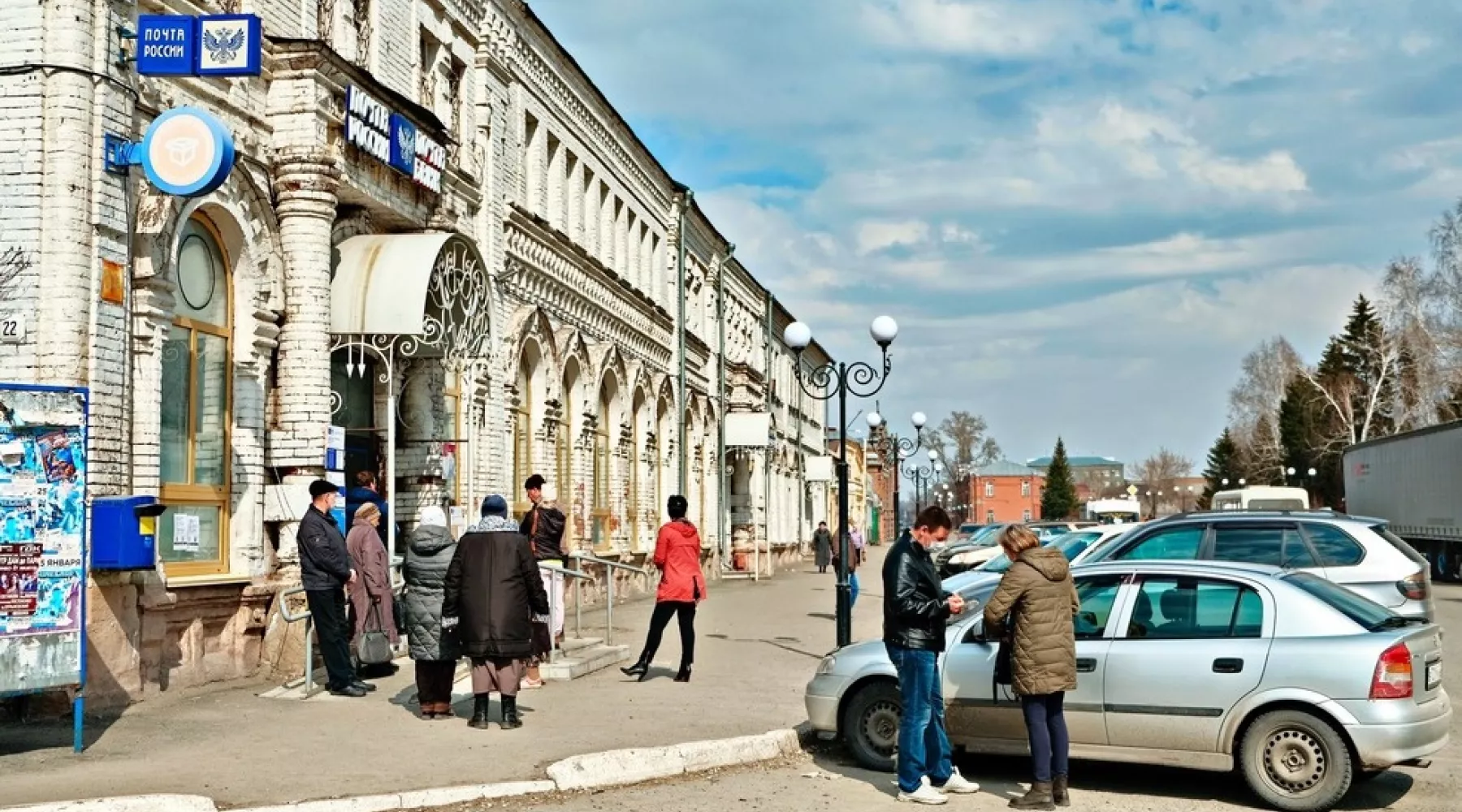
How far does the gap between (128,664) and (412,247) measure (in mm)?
5498

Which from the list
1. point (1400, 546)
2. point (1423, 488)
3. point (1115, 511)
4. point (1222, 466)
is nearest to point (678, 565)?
point (1400, 546)

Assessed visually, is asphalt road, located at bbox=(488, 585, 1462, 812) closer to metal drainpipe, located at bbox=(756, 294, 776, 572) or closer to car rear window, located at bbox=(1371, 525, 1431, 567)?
car rear window, located at bbox=(1371, 525, 1431, 567)

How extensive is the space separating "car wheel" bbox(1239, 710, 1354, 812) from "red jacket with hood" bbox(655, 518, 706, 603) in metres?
6.34

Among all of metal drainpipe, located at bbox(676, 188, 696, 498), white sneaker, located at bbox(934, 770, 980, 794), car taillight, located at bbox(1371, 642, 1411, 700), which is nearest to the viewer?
Result: car taillight, located at bbox(1371, 642, 1411, 700)

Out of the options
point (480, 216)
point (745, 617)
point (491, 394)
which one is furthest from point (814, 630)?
point (480, 216)

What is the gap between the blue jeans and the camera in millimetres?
8922

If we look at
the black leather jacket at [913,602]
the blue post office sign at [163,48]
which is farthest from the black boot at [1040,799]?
the blue post office sign at [163,48]

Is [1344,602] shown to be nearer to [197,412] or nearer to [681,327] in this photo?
[197,412]

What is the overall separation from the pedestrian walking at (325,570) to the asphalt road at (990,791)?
395 centimetres

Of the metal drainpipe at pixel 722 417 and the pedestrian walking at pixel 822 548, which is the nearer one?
the metal drainpipe at pixel 722 417


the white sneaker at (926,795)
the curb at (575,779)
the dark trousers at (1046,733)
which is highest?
the dark trousers at (1046,733)

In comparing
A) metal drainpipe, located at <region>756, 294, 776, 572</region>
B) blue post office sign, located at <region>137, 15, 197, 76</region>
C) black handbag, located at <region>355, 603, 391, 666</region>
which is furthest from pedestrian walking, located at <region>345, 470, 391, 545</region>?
metal drainpipe, located at <region>756, 294, 776, 572</region>

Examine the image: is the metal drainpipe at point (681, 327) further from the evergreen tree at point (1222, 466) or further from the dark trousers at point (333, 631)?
the evergreen tree at point (1222, 466)

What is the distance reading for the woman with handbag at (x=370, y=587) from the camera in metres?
12.7
